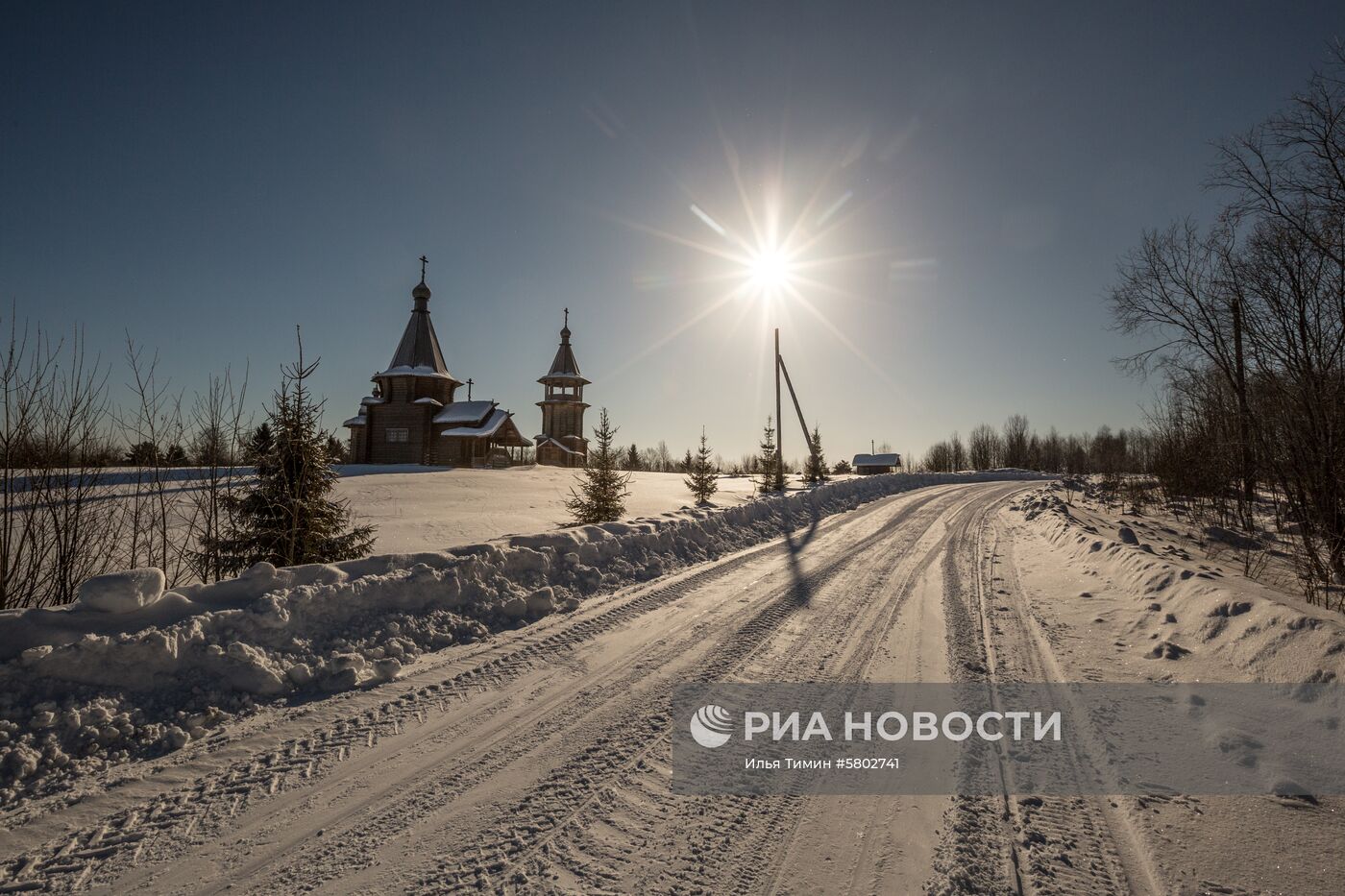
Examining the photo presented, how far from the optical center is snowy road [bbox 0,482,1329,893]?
2.09 m

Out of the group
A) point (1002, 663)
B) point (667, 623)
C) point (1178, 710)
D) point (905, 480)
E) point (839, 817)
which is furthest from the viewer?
point (905, 480)

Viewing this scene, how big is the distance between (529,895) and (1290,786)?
151 inches

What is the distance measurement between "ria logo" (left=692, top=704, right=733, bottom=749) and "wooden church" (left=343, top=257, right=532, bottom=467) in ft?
112

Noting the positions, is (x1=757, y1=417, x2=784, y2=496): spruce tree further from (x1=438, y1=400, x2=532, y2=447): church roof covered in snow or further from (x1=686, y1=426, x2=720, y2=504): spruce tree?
(x1=438, y1=400, x2=532, y2=447): church roof covered in snow

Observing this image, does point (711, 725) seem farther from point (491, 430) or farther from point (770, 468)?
point (491, 430)

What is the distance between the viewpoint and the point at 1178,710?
351 cm

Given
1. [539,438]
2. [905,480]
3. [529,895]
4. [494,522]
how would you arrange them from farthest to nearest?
[539,438] < [905,480] < [494,522] < [529,895]

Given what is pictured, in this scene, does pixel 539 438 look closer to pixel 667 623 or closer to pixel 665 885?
pixel 667 623

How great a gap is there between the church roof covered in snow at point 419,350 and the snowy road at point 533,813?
3641 cm

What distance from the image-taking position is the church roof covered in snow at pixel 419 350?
36031 millimetres

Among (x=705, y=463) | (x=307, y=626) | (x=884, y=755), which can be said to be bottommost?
(x=884, y=755)

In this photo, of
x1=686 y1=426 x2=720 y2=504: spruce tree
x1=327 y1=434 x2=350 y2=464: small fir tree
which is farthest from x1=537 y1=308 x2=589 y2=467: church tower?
x1=327 y1=434 x2=350 y2=464: small fir tree

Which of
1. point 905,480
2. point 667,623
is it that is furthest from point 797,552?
point 905,480

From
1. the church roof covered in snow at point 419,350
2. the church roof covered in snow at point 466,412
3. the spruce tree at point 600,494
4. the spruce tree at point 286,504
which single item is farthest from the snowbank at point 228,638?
the church roof covered in snow at point 419,350
